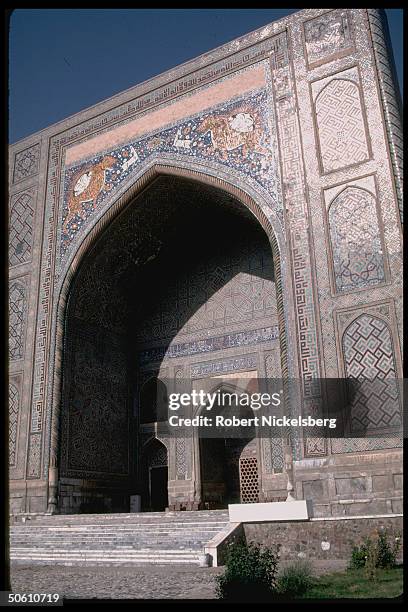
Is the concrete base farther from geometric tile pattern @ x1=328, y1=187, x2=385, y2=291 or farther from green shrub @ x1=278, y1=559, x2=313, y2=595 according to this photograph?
geometric tile pattern @ x1=328, y1=187, x2=385, y2=291

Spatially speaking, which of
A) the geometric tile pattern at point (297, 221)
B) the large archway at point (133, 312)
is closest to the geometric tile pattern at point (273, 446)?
the large archway at point (133, 312)

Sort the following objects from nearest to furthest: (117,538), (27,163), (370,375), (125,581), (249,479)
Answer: (125,581)
(370,375)
(117,538)
(249,479)
(27,163)

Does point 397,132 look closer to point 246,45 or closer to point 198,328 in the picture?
point 246,45

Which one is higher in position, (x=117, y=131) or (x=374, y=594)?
(x=117, y=131)

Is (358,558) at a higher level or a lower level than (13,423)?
lower

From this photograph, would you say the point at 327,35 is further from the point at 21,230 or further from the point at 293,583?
the point at 293,583

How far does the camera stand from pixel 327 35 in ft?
25.9

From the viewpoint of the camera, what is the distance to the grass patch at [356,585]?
330 cm

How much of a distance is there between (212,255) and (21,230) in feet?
10.7

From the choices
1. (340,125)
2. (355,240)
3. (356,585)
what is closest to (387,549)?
(356,585)

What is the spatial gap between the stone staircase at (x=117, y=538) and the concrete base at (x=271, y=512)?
0.72 ft

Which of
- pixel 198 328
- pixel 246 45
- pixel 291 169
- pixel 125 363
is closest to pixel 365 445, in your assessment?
pixel 291 169
